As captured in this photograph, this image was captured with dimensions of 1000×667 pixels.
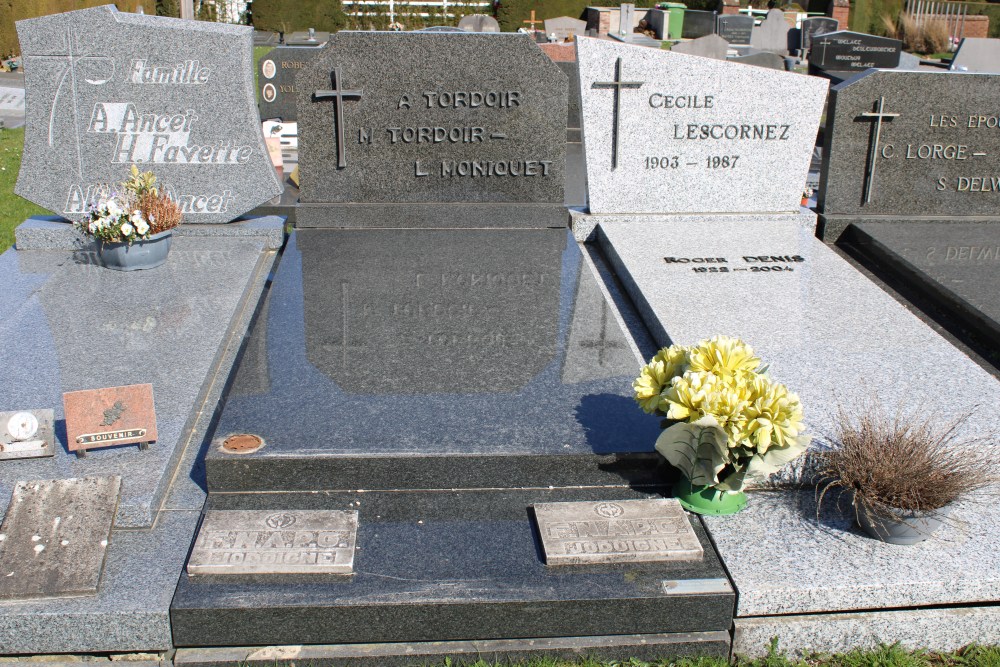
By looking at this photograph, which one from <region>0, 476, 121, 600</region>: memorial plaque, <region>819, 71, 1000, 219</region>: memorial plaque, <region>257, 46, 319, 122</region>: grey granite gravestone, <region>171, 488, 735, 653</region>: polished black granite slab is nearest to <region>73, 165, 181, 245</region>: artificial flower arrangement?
<region>0, 476, 121, 600</region>: memorial plaque

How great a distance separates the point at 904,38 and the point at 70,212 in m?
26.7

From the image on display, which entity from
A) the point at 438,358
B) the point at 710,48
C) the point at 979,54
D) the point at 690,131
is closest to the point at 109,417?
the point at 438,358

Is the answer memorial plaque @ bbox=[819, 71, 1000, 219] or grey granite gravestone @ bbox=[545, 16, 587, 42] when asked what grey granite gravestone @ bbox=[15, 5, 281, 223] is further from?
grey granite gravestone @ bbox=[545, 16, 587, 42]

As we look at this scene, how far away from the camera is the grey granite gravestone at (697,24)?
26.8 m

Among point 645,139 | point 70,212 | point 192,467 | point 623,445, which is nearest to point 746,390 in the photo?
point 623,445

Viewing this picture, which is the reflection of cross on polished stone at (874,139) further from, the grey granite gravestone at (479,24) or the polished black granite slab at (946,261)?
the grey granite gravestone at (479,24)

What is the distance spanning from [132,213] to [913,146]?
17.0 feet

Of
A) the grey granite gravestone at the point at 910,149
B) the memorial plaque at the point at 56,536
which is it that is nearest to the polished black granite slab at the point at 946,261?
the grey granite gravestone at the point at 910,149

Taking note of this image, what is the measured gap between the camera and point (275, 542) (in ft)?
9.21

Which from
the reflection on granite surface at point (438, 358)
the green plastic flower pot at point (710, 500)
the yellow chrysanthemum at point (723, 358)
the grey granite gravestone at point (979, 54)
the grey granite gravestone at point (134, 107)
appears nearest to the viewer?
the yellow chrysanthemum at point (723, 358)

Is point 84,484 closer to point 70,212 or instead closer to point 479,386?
point 479,386

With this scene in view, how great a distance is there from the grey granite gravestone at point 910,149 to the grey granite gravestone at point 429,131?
195cm

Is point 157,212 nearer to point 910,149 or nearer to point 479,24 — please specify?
point 910,149

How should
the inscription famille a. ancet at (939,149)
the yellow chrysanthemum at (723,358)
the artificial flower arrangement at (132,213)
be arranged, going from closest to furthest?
the yellow chrysanthemum at (723,358) → the artificial flower arrangement at (132,213) → the inscription famille a. ancet at (939,149)
